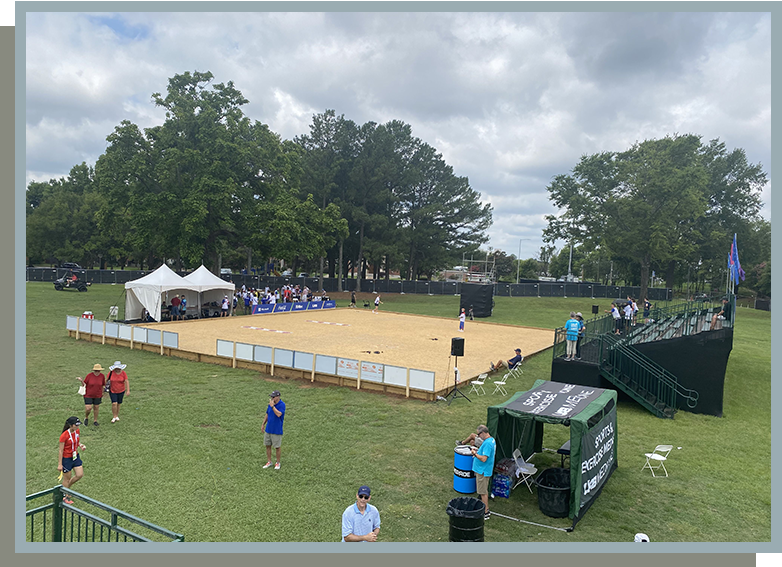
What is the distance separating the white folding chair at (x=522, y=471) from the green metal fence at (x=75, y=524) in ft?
18.7

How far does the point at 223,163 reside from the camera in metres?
38.8

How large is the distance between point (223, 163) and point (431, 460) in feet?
111

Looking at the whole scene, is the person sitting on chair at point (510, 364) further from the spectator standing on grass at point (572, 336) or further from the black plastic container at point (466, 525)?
the black plastic container at point (466, 525)

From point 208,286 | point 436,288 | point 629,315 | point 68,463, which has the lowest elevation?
point 68,463

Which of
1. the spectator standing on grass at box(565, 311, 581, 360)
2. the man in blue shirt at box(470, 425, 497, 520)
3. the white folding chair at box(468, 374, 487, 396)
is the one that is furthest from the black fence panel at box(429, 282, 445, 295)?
the man in blue shirt at box(470, 425, 497, 520)

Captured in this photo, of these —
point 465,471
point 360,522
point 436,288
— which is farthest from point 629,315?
point 436,288

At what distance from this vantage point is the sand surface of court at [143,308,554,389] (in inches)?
776

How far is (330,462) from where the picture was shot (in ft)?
32.5

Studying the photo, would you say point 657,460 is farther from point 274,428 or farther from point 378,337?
point 378,337

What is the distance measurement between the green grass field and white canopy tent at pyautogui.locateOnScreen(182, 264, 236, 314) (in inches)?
501

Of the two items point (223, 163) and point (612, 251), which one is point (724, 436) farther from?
point (612, 251)

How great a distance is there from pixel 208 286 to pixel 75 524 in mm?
24076

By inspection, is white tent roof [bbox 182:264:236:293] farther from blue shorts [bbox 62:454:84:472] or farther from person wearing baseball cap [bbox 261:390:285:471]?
blue shorts [bbox 62:454:84:472]

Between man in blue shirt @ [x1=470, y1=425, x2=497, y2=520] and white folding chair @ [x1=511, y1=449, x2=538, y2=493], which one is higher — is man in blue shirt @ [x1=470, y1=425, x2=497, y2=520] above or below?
above
